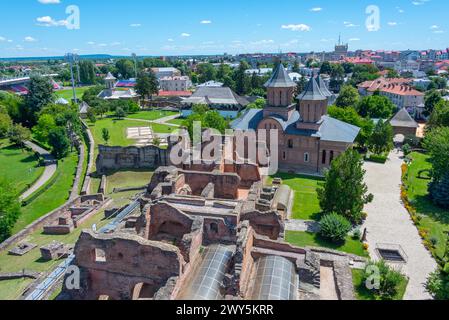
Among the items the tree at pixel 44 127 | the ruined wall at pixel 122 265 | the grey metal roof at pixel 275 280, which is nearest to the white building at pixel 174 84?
the tree at pixel 44 127

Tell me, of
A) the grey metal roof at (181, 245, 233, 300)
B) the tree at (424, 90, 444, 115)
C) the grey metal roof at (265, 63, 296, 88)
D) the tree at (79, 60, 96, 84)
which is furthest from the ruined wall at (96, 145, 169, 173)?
the tree at (79, 60, 96, 84)

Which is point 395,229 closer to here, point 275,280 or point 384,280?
point 384,280

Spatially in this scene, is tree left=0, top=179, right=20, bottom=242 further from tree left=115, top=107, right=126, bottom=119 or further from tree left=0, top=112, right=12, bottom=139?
tree left=115, top=107, right=126, bottom=119

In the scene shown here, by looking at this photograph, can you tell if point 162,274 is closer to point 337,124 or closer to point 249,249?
point 249,249

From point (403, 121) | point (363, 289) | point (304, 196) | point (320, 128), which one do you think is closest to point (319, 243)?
point (363, 289)
